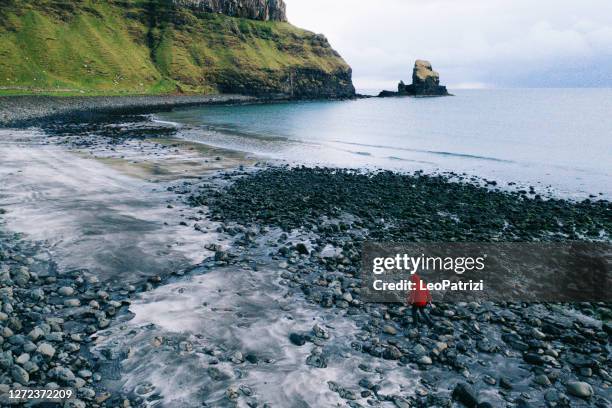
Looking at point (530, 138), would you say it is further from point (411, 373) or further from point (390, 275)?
point (411, 373)

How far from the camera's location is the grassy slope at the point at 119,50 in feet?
396

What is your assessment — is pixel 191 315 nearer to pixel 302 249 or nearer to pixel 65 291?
pixel 65 291

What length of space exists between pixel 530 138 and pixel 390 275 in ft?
212

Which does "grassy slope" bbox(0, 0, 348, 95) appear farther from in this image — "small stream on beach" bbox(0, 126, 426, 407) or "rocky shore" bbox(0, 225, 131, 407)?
"rocky shore" bbox(0, 225, 131, 407)

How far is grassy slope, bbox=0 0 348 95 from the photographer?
120688 millimetres

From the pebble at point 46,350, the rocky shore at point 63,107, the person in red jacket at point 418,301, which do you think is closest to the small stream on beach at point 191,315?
the pebble at point 46,350

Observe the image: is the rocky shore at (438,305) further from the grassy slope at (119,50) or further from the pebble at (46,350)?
the grassy slope at (119,50)

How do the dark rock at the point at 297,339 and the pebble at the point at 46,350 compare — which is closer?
the pebble at the point at 46,350

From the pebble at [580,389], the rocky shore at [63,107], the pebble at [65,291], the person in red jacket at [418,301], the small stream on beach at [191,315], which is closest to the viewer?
the pebble at [580,389]

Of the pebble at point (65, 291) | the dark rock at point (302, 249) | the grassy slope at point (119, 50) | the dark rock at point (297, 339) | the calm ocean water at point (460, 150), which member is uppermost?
the grassy slope at point (119, 50)

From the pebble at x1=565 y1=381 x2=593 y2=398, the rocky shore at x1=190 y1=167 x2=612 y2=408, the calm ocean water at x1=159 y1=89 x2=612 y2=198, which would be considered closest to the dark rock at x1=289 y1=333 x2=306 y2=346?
the rocky shore at x1=190 y1=167 x2=612 y2=408

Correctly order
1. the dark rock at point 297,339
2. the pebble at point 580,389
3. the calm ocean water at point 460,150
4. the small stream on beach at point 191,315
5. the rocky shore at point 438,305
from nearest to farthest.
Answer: the pebble at point 580,389, the small stream on beach at point 191,315, the rocky shore at point 438,305, the dark rock at point 297,339, the calm ocean water at point 460,150

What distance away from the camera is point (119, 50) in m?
153

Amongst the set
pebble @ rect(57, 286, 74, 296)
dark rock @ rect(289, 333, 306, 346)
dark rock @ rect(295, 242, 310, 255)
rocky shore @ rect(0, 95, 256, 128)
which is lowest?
dark rock @ rect(289, 333, 306, 346)
